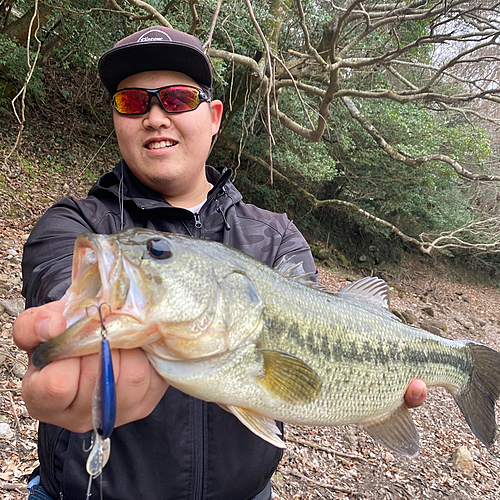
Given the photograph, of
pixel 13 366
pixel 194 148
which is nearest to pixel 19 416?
pixel 13 366

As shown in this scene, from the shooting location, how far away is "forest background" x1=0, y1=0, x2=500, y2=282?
7.49 meters

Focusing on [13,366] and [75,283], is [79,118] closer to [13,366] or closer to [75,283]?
[13,366]

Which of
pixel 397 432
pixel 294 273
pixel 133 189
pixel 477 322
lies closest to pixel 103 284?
pixel 294 273

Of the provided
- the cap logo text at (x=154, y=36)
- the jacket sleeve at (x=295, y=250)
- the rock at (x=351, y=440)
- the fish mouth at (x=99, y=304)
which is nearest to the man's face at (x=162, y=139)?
the cap logo text at (x=154, y=36)

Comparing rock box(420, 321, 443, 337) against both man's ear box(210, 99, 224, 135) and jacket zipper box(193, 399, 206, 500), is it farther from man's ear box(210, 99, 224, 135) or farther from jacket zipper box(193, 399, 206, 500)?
jacket zipper box(193, 399, 206, 500)

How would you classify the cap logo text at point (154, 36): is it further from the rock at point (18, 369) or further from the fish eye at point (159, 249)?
the rock at point (18, 369)

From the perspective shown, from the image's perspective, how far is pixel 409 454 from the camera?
2.04 metres

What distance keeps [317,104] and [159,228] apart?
10675 millimetres

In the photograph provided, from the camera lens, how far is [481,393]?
2367 millimetres

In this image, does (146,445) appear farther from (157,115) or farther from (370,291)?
(157,115)

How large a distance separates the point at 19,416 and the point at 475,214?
62.3 feet

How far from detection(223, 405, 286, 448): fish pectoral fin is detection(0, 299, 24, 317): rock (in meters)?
3.93

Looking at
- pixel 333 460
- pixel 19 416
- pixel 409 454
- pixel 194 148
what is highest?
pixel 194 148

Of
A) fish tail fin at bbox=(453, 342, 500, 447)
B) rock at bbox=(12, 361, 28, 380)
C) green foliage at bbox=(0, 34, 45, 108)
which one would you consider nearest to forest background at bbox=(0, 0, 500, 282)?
green foliage at bbox=(0, 34, 45, 108)
